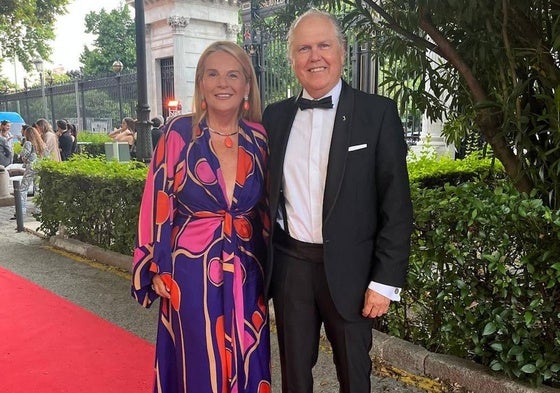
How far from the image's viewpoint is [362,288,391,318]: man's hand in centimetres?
212

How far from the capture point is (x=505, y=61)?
312 cm

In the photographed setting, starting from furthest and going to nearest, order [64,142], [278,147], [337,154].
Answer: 1. [64,142]
2. [278,147]
3. [337,154]

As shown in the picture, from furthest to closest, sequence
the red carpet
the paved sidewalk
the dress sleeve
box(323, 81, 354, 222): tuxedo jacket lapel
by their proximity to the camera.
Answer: the red carpet < the paved sidewalk < the dress sleeve < box(323, 81, 354, 222): tuxedo jacket lapel

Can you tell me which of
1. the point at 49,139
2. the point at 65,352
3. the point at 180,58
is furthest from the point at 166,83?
the point at 65,352

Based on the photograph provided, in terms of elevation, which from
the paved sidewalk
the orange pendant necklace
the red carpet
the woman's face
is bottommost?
the red carpet

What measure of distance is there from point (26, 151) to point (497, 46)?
30.1 ft

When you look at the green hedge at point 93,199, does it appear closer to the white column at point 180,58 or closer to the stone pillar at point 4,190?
the stone pillar at point 4,190

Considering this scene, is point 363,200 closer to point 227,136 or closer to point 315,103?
point 315,103

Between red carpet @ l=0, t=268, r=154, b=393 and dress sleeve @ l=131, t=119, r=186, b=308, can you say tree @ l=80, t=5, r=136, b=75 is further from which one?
dress sleeve @ l=131, t=119, r=186, b=308

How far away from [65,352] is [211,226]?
2.19 m

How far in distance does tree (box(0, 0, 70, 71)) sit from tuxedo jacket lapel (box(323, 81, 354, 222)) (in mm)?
13883

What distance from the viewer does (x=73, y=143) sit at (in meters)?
12.5

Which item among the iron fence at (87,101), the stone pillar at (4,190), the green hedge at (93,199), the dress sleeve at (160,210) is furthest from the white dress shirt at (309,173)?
the iron fence at (87,101)

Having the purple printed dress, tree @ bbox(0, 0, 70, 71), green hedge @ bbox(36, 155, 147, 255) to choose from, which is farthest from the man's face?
tree @ bbox(0, 0, 70, 71)
